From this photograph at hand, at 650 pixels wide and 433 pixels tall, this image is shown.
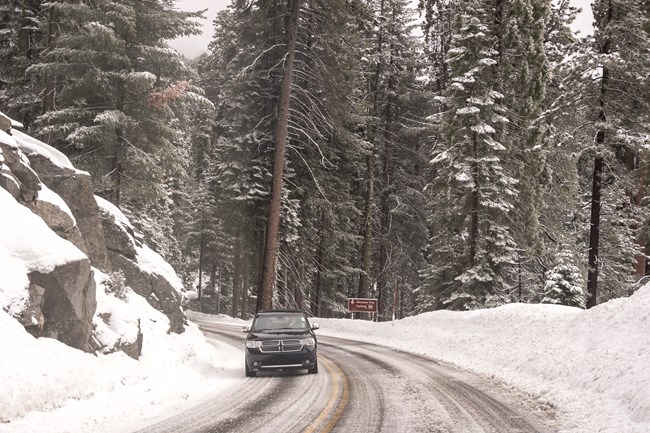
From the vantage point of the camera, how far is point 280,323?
13328 mm

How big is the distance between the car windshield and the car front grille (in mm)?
726

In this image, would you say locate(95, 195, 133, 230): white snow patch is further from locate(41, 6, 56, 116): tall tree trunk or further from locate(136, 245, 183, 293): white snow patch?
locate(41, 6, 56, 116): tall tree trunk

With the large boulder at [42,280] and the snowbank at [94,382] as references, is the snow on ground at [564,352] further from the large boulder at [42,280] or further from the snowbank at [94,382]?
the large boulder at [42,280]

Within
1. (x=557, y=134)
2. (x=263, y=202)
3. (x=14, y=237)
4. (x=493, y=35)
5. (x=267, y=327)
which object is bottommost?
(x=267, y=327)

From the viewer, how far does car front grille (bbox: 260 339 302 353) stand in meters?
12.0

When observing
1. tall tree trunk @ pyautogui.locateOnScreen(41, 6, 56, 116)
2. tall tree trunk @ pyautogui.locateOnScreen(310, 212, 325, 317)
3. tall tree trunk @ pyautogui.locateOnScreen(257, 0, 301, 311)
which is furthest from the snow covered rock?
tall tree trunk @ pyautogui.locateOnScreen(310, 212, 325, 317)

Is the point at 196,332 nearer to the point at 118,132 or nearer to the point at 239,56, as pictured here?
the point at 118,132

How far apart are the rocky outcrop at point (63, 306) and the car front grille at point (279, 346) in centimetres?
387

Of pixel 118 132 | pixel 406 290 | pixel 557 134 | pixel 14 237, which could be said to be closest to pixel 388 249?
pixel 406 290

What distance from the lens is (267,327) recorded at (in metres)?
13.1

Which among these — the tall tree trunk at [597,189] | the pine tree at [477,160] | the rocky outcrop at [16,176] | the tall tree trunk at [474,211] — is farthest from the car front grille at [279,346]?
the tall tree trunk at [474,211]

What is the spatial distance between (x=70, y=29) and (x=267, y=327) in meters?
18.1

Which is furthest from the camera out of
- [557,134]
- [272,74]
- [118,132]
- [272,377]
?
[272,74]

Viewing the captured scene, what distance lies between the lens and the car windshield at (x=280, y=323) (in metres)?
13.0
